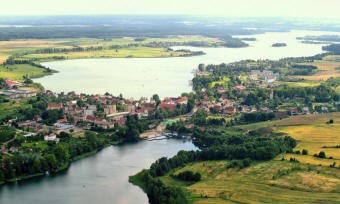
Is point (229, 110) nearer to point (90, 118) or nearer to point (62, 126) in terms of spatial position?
Answer: point (90, 118)

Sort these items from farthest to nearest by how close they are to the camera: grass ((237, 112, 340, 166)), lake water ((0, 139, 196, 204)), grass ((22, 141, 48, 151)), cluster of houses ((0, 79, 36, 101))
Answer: cluster of houses ((0, 79, 36, 101)) → grass ((22, 141, 48, 151)) → grass ((237, 112, 340, 166)) → lake water ((0, 139, 196, 204))

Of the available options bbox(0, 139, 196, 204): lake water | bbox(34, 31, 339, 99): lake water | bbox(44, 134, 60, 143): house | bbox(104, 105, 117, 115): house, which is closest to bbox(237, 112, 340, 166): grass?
bbox(0, 139, 196, 204): lake water

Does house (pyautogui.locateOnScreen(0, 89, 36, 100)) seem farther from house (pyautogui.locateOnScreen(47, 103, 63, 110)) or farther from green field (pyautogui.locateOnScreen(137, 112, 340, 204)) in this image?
green field (pyautogui.locateOnScreen(137, 112, 340, 204))

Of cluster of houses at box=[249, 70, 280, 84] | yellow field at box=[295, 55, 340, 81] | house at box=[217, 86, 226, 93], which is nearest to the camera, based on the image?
house at box=[217, 86, 226, 93]

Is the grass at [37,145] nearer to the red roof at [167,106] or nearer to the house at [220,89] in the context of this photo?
the red roof at [167,106]

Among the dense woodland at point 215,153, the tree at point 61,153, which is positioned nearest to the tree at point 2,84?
the tree at point 61,153

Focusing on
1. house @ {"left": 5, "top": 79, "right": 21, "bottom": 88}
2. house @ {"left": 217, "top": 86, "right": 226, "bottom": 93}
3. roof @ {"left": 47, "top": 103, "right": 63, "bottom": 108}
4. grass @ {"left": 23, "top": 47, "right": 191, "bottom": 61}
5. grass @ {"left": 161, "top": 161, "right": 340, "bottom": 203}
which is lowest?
grass @ {"left": 161, "top": 161, "right": 340, "bottom": 203}
